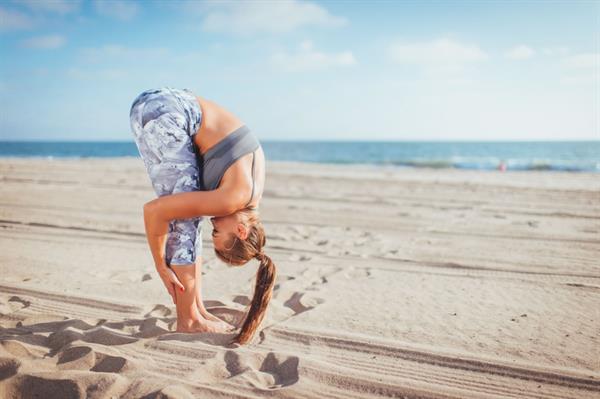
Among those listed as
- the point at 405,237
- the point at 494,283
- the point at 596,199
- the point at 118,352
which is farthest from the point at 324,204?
the point at 118,352

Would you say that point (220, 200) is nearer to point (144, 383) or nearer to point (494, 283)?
point (144, 383)

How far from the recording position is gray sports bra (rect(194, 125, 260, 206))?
108 inches

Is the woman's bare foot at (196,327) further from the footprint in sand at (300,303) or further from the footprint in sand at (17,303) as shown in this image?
the footprint in sand at (17,303)

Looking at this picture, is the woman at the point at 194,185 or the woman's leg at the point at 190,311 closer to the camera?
the woman at the point at 194,185

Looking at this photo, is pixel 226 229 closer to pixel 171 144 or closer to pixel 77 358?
pixel 171 144

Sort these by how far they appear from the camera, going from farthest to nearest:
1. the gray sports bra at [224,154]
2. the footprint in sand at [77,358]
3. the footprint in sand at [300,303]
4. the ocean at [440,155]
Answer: the ocean at [440,155] < the footprint in sand at [300,303] < the gray sports bra at [224,154] < the footprint in sand at [77,358]

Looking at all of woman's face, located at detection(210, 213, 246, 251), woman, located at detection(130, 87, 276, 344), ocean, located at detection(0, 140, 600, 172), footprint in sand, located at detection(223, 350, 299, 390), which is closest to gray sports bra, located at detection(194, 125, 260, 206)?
woman, located at detection(130, 87, 276, 344)

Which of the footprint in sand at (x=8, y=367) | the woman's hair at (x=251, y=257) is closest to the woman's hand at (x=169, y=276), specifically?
the woman's hair at (x=251, y=257)

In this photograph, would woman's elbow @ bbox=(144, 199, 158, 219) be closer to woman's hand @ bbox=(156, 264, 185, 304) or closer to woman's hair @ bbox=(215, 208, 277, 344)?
woman's hand @ bbox=(156, 264, 185, 304)

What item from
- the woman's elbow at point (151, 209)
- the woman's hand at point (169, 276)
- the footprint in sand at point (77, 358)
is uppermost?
the woman's elbow at point (151, 209)

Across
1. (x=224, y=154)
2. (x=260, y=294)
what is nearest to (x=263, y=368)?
(x=260, y=294)

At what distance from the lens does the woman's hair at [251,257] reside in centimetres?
280

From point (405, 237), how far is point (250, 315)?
12.8ft

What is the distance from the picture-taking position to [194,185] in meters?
2.81
